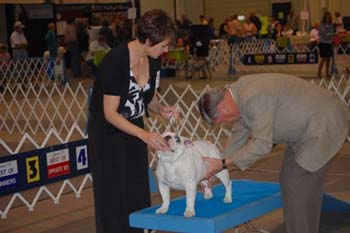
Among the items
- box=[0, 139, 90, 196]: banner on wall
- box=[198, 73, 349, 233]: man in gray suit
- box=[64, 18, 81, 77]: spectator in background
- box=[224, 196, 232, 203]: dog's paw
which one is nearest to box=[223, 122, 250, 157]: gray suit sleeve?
box=[198, 73, 349, 233]: man in gray suit

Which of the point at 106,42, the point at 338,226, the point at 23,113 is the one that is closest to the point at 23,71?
the point at 106,42

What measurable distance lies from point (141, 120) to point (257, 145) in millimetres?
858

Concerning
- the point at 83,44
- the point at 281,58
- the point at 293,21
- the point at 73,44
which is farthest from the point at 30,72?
the point at 293,21

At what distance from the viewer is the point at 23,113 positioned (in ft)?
38.1

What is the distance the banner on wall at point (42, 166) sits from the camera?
555cm

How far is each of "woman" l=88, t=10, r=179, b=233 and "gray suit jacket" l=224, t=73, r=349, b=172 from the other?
47cm

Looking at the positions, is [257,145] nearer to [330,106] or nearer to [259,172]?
[330,106]

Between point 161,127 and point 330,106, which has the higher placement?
point 330,106

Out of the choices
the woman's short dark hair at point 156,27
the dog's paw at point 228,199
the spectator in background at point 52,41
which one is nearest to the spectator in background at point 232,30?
the spectator in background at point 52,41

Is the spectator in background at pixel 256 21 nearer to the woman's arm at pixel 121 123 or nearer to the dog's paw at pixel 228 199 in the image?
the dog's paw at pixel 228 199

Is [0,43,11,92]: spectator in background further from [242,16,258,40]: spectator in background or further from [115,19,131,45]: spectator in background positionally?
[242,16,258,40]: spectator in background

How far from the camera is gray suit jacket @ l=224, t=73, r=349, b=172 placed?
3.31 m

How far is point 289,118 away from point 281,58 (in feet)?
45.4

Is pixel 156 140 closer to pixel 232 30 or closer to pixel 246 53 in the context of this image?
pixel 246 53
